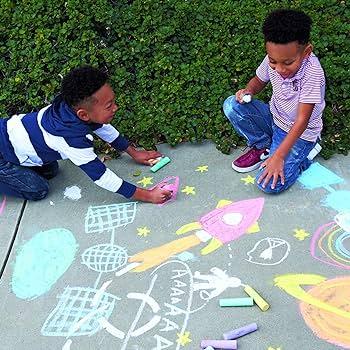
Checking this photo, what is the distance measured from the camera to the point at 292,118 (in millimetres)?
3291

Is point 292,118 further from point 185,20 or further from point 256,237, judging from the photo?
point 185,20

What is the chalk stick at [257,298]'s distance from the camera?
2631 millimetres

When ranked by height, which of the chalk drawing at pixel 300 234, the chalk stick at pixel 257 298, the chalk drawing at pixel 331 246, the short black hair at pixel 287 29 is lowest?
the chalk stick at pixel 257 298

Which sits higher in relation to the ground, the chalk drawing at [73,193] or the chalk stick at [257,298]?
the chalk stick at [257,298]

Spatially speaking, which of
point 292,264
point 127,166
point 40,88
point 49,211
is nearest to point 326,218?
point 292,264

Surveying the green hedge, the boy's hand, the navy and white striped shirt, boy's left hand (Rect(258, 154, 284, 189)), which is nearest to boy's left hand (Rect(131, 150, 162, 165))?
the boy's hand

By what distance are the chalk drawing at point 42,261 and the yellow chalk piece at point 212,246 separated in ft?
2.18

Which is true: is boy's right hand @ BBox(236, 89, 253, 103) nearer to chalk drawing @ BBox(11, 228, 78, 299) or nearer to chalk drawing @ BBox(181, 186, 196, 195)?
chalk drawing @ BBox(181, 186, 196, 195)

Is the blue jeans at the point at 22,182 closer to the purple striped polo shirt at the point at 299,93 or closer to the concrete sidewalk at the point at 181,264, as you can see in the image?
the concrete sidewalk at the point at 181,264

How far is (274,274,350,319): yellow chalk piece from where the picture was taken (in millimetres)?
2641

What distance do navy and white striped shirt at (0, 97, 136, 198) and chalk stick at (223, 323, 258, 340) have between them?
0.99 meters

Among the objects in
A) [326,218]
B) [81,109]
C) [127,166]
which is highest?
[81,109]

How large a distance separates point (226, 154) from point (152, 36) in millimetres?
983

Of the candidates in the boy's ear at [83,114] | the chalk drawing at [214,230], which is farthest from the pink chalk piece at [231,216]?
the boy's ear at [83,114]
